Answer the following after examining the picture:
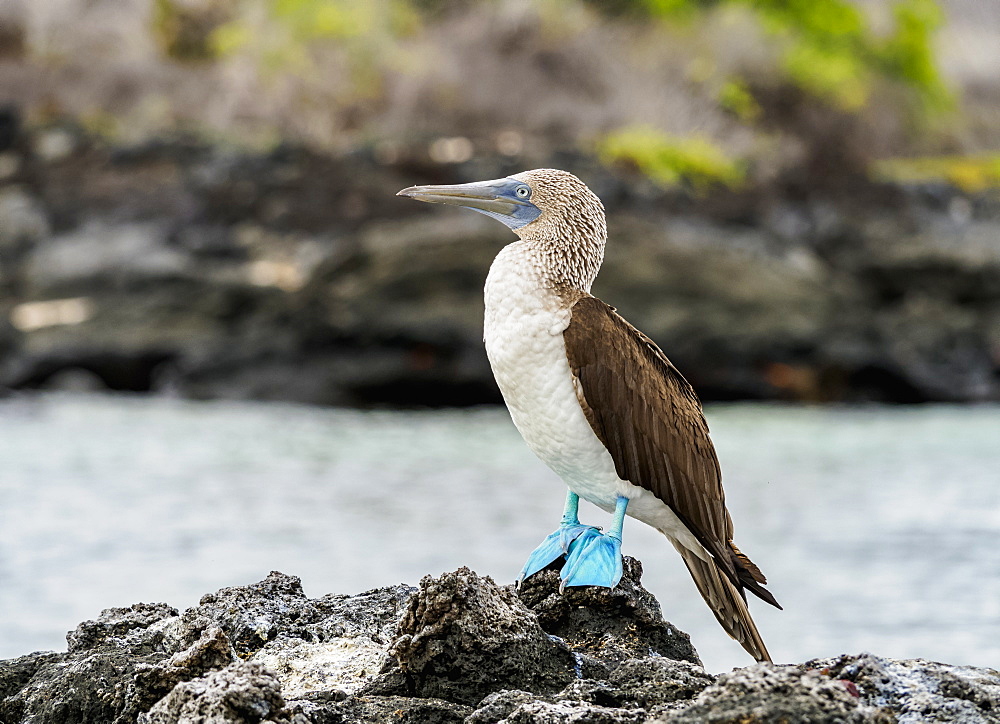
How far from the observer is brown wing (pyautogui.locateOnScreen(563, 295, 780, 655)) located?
4.09 meters

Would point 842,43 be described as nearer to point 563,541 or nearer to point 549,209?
point 549,209

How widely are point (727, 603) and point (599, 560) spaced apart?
62 cm

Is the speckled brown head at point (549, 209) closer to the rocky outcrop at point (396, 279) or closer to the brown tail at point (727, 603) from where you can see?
the brown tail at point (727, 603)

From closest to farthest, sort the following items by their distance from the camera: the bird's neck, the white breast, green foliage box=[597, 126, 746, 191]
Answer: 1. the white breast
2. the bird's neck
3. green foliage box=[597, 126, 746, 191]

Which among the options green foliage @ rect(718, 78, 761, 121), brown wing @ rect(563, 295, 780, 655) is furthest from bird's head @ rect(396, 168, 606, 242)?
green foliage @ rect(718, 78, 761, 121)

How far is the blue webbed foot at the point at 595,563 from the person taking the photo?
4160mm

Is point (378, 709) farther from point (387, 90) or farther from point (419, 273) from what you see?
point (387, 90)

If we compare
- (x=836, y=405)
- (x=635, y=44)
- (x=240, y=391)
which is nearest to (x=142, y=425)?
(x=240, y=391)

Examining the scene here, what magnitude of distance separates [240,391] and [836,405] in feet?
30.2

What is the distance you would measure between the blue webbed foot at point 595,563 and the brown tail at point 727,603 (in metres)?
0.45

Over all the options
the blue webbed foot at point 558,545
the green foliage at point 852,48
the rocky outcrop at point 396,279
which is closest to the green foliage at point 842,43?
the green foliage at point 852,48

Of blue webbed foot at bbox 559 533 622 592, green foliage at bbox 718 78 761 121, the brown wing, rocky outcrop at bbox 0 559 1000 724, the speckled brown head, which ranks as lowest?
rocky outcrop at bbox 0 559 1000 724

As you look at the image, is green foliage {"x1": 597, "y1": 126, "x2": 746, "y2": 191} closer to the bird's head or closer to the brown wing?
the bird's head

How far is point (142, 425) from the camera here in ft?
49.4
